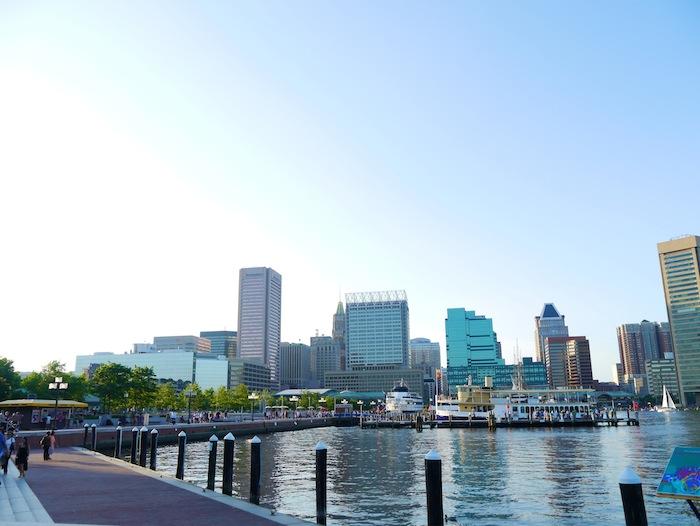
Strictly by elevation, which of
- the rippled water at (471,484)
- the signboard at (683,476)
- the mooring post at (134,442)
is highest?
the signboard at (683,476)

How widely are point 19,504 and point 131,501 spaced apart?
3484 millimetres

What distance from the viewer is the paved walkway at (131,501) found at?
16.5m

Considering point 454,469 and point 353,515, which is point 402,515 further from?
point 454,469

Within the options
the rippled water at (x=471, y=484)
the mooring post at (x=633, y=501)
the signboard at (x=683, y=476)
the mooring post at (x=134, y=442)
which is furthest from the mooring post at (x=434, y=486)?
the mooring post at (x=134, y=442)

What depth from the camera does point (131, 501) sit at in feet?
64.4

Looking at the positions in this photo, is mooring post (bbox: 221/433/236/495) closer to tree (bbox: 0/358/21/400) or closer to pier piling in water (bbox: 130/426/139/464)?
pier piling in water (bbox: 130/426/139/464)

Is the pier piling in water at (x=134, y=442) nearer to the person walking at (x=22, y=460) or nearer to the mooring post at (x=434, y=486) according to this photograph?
the person walking at (x=22, y=460)

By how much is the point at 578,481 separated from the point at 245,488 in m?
20.3

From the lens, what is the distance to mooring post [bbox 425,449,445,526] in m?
15.8

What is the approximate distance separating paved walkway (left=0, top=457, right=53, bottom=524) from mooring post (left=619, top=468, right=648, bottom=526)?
14.9m

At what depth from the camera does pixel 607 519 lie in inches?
949

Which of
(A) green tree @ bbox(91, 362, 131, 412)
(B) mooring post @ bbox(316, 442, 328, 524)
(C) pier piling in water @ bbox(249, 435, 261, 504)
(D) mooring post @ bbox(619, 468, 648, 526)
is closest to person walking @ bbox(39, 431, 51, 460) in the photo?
(C) pier piling in water @ bbox(249, 435, 261, 504)

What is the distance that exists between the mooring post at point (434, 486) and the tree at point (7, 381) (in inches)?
3808

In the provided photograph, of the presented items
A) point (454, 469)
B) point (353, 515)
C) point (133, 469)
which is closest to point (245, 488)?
point (133, 469)
